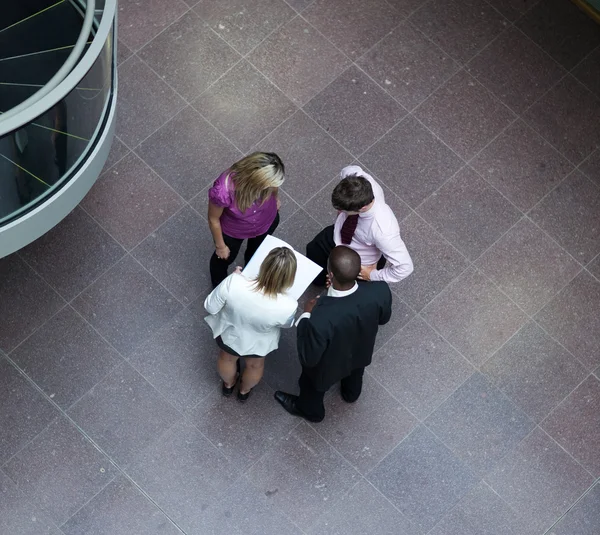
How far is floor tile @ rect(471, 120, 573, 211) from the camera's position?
24.9 ft

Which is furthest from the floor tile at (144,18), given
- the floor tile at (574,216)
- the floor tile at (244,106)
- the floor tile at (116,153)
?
the floor tile at (574,216)

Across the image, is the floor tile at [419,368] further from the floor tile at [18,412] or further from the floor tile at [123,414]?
the floor tile at [18,412]

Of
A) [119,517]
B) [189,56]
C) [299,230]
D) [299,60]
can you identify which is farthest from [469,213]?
[119,517]

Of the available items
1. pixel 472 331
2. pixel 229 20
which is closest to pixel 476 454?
pixel 472 331

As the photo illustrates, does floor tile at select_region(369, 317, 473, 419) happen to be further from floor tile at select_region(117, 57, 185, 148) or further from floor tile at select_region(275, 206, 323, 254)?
floor tile at select_region(117, 57, 185, 148)

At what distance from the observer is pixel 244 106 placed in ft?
25.0

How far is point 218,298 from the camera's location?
5.91m

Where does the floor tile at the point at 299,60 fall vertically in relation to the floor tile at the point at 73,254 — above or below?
above

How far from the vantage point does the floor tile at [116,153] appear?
7.40 meters

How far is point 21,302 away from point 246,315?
6.71 ft

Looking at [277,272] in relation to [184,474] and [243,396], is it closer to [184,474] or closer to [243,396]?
[243,396]

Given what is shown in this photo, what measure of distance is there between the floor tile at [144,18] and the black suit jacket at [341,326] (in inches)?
121

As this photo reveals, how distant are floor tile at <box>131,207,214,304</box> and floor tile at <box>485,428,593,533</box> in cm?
254

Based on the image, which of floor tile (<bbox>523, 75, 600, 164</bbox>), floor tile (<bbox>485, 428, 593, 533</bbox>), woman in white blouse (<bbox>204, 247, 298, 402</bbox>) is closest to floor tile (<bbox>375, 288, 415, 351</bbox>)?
woman in white blouse (<bbox>204, 247, 298, 402</bbox>)
